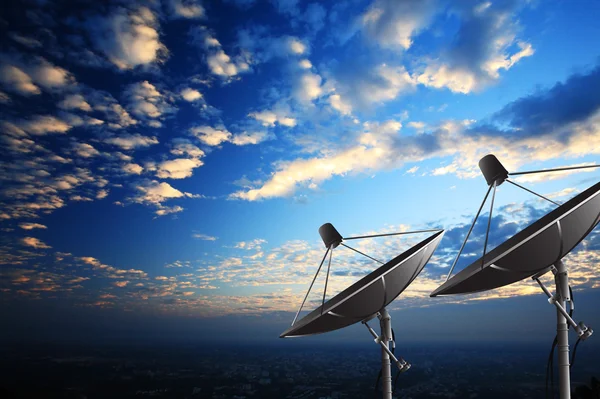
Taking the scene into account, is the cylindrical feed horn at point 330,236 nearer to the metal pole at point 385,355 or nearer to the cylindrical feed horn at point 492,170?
the metal pole at point 385,355

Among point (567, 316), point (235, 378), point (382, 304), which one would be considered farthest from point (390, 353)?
point (235, 378)

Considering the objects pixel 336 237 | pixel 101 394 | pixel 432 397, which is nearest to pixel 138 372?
pixel 101 394

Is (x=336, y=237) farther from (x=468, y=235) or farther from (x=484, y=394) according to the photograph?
(x=484, y=394)

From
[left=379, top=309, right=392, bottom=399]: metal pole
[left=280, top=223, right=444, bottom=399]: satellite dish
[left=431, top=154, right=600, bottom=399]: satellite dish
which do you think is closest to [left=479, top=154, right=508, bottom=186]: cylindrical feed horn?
[left=431, top=154, right=600, bottom=399]: satellite dish

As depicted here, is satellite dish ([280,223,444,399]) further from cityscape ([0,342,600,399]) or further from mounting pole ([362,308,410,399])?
cityscape ([0,342,600,399])

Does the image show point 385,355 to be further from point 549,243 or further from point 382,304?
point 549,243
